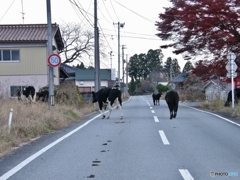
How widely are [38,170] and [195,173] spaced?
3044 mm

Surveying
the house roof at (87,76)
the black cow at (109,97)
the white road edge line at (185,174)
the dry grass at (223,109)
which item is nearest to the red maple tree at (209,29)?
the dry grass at (223,109)

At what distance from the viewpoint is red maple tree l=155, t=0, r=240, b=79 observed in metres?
25.3

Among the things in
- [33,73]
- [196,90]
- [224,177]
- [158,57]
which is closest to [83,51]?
[196,90]

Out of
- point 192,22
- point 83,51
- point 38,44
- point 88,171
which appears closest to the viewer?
point 88,171

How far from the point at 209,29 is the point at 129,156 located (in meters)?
19.2

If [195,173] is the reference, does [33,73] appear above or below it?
above

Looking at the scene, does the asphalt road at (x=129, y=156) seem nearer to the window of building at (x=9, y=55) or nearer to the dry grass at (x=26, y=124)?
the dry grass at (x=26, y=124)

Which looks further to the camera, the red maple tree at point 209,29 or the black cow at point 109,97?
the red maple tree at point 209,29

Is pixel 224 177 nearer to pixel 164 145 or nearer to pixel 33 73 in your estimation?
pixel 164 145

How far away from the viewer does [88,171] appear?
303 inches

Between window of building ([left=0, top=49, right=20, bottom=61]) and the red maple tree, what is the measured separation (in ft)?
43.0

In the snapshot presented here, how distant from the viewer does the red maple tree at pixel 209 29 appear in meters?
25.3

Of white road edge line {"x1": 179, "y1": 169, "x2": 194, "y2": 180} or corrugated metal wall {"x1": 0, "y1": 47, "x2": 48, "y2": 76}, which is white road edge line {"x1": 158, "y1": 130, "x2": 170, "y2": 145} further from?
corrugated metal wall {"x1": 0, "y1": 47, "x2": 48, "y2": 76}

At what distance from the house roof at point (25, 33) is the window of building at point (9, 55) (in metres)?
1.04
